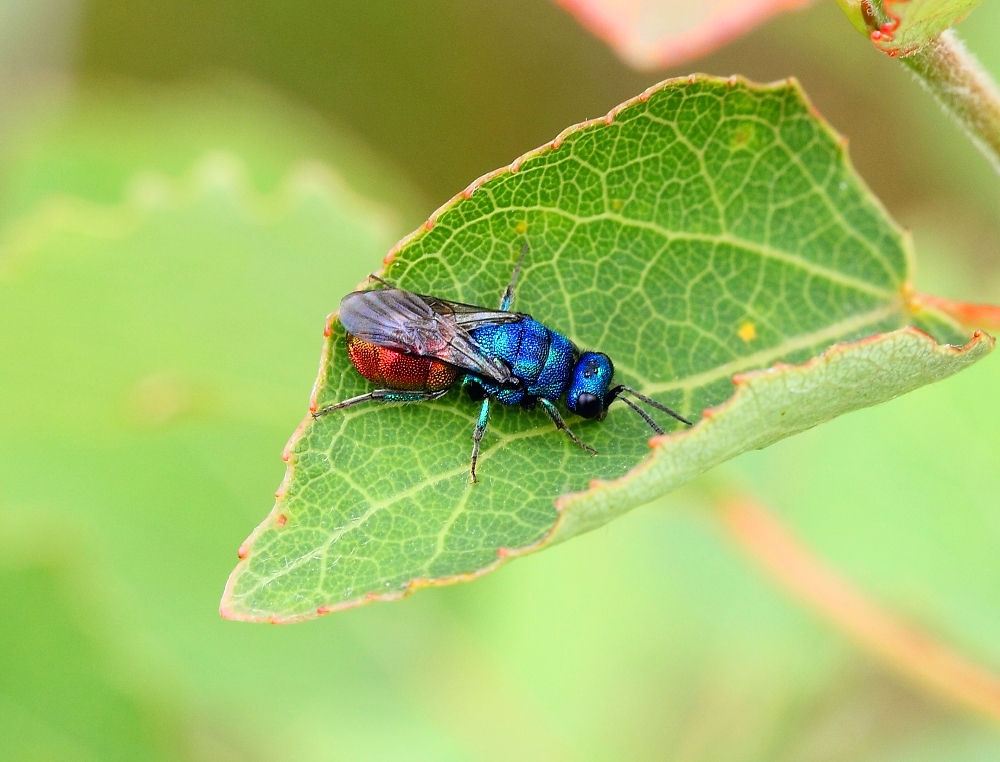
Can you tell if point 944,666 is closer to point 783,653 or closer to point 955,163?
point 783,653

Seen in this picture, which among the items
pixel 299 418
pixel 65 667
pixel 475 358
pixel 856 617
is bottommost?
pixel 65 667

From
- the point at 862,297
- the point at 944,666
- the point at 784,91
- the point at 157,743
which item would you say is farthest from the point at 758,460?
the point at 157,743

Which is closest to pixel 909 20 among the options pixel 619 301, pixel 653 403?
pixel 619 301

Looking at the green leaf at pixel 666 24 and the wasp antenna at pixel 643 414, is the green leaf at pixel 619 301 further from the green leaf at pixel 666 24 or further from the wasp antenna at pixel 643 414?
the green leaf at pixel 666 24

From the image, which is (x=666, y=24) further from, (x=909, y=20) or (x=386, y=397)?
(x=386, y=397)

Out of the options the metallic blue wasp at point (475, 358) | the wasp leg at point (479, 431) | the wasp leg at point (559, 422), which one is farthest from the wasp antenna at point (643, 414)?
the wasp leg at point (479, 431)

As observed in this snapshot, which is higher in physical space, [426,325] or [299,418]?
[426,325]

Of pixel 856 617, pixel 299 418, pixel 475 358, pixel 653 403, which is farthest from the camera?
pixel 299 418
